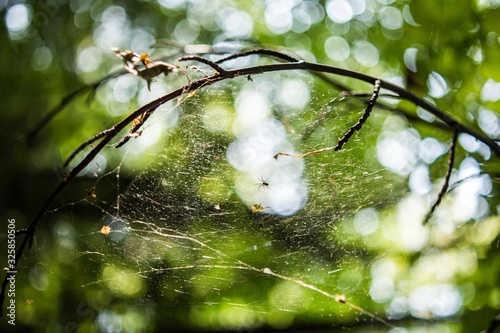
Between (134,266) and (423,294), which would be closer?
(134,266)

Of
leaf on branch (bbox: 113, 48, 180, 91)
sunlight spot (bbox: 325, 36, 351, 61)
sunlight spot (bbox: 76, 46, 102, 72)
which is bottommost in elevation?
leaf on branch (bbox: 113, 48, 180, 91)

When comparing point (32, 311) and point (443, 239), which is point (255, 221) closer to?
point (443, 239)

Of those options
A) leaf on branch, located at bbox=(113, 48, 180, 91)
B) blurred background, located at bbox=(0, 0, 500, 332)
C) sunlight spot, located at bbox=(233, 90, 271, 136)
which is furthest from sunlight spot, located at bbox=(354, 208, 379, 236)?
leaf on branch, located at bbox=(113, 48, 180, 91)

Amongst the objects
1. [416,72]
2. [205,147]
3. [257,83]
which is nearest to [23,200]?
[257,83]

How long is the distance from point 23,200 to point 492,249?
3.63 m

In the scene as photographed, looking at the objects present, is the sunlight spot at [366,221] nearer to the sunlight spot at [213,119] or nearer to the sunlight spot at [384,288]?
the sunlight spot at [384,288]

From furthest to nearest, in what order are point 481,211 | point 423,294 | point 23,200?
point 23,200 < point 423,294 < point 481,211

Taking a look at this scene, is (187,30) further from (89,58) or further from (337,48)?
(337,48)

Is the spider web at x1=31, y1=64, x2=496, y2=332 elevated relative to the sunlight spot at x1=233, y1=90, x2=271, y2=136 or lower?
lower

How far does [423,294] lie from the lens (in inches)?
124

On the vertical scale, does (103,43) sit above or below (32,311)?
above

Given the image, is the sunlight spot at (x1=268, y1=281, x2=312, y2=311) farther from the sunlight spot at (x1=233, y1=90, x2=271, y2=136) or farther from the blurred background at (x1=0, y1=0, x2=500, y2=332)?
the sunlight spot at (x1=233, y1=90, x2=271, y2=136)

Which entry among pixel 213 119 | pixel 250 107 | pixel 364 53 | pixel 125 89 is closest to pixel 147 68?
pixel 213 119

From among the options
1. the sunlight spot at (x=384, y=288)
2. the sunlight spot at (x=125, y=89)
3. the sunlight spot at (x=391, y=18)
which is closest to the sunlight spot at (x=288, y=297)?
the sunlight spot at (x=384, y=288)
